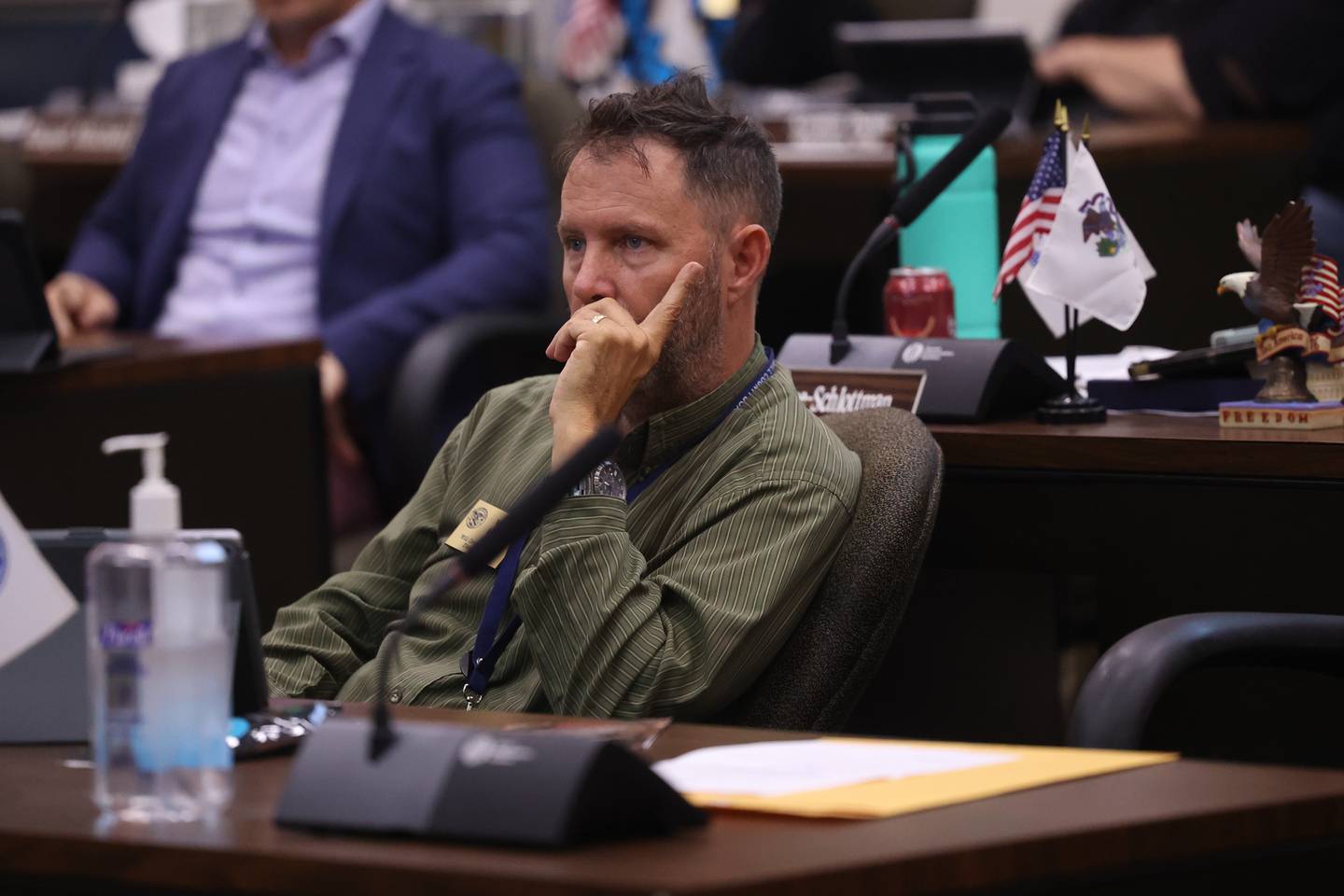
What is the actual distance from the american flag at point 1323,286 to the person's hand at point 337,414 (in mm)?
1675

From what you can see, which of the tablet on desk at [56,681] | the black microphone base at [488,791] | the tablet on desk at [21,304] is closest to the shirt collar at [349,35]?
the tablet on desk at [21,304]

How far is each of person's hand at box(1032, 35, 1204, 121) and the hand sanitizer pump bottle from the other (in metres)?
3.29

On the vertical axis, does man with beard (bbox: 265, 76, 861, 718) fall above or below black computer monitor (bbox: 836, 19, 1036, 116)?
below

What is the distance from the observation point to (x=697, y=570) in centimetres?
154

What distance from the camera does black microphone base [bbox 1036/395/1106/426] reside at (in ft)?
6.33

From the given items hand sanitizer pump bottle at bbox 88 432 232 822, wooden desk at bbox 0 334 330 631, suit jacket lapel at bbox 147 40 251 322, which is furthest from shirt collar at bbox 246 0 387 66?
hand sanitizer pump bottle at bbox 88 432 232 822

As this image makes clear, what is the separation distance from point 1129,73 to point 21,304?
2528mm

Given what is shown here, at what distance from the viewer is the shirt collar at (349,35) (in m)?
3.49

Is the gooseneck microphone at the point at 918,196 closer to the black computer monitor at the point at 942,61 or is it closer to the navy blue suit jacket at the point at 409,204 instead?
the navy blue suit jacket at the point at 409,204

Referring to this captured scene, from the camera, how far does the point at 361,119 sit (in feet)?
11.1

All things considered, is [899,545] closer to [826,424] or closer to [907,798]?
[826,424]

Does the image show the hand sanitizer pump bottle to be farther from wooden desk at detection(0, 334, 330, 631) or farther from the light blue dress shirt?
the light blue dress shirt

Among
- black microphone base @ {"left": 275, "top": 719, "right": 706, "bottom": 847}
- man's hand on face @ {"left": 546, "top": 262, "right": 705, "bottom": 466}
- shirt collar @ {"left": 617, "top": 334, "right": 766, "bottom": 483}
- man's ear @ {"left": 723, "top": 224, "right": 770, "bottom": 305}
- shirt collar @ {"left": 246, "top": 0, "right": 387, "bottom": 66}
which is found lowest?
black microphone base @ {"left": 275, "top": 719, "right": 706, "bottom": 847}

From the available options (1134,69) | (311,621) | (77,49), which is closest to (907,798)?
(311,621)
